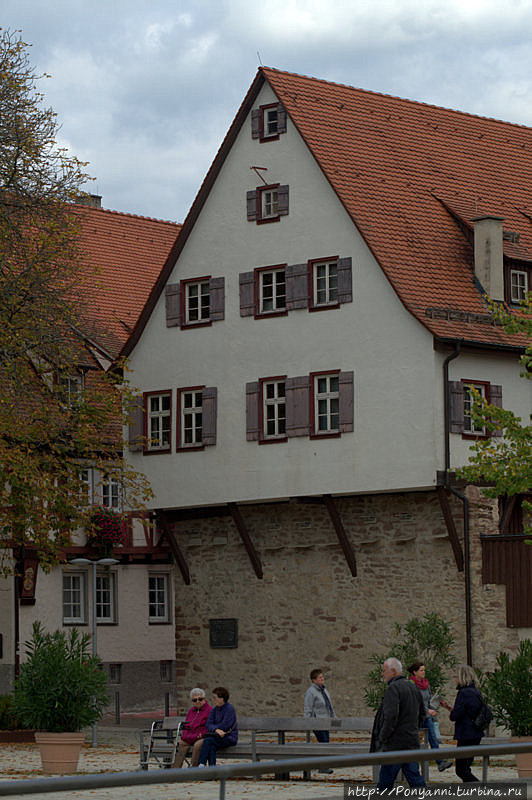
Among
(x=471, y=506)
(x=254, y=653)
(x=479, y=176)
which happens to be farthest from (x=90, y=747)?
(x=479, y=176)

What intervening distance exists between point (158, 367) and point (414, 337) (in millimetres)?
6671

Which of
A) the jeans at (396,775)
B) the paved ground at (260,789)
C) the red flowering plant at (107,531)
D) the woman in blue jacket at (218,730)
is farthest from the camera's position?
the red flowering plant at (107,531)

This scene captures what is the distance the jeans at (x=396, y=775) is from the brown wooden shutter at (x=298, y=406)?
67.9 ft

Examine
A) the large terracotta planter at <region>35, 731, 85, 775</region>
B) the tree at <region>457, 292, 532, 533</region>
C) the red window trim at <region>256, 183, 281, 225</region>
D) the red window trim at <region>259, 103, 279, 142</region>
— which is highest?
the red window trim at <region>259, 103, 279, 142</region>

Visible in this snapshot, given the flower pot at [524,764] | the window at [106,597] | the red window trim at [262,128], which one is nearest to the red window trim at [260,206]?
the red window trim at [262,128]

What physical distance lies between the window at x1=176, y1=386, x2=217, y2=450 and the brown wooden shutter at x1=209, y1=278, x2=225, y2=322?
1503 mm

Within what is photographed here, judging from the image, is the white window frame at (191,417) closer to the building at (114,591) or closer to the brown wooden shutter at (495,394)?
the building at (114,591)

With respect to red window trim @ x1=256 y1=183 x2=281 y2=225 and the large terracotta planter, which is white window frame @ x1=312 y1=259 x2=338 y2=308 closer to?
red window trim @ x1=256 y1=183 x2=281 y2=225

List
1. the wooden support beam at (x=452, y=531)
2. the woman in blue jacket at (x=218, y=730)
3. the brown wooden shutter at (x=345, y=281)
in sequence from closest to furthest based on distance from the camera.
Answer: the woman in blue jacket at (x=218, y=730) → the wooden support beam at (x=452, y=531) → the brown wooden shutter at (x=345, y=281)

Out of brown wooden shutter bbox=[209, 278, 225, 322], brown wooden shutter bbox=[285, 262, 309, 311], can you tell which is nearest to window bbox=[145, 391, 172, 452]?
brown wooden shutter bbox=[209, 278, 225, 322]

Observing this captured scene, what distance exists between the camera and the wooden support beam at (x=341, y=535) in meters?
30.9

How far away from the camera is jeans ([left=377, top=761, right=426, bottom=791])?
32.9ft

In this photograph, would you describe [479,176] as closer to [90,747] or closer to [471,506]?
[471,506]

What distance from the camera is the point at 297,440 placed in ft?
102
